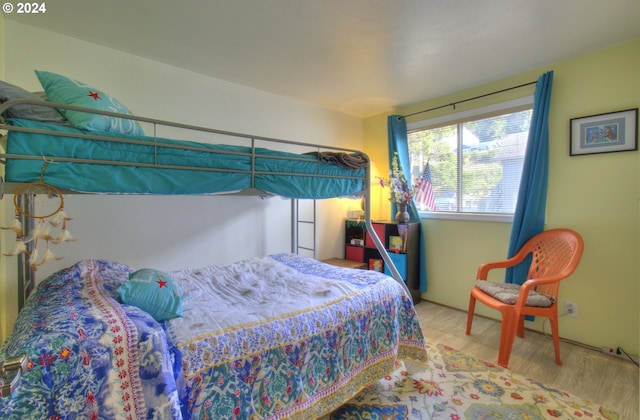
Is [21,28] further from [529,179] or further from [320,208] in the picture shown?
[529,179]

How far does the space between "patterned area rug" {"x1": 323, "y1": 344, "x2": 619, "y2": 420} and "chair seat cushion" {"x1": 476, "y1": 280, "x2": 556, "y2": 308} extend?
1.63 feet

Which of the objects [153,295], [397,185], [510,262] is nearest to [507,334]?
[510,262]

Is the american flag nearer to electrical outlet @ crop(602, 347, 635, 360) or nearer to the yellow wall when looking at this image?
the yellow wall

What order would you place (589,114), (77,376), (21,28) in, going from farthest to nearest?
(589,114) < (21,28) < (77,376)

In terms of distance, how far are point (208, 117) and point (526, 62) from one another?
2784 millimetres

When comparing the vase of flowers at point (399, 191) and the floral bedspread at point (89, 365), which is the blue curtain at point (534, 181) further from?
the floral bedspread at point (89, 365)

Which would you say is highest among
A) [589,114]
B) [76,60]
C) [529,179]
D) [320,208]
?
[76,60]

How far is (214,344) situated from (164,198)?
170 centimetres

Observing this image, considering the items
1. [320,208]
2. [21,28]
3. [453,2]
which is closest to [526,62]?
[453,2]

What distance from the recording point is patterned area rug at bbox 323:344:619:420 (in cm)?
164

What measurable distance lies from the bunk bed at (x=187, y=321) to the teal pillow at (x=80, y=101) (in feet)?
0.14

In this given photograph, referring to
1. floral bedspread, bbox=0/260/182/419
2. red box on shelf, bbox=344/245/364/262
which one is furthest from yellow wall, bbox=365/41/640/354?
floral bedspread, bbox=0/260/182/419

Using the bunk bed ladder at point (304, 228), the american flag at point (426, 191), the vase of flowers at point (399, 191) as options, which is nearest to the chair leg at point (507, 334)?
the vase of flowers at point (399, 191)

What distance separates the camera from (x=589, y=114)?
2.34 metres
